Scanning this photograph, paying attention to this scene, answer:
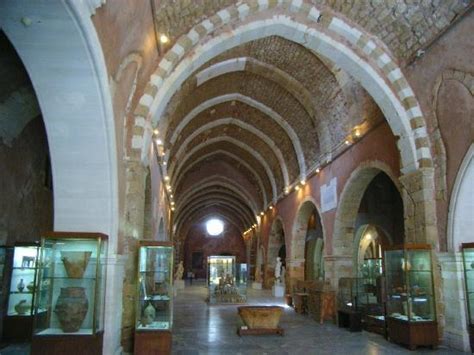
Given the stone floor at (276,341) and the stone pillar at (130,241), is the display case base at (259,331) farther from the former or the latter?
the stone pillar at (130,241)

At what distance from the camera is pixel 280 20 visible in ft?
28.7

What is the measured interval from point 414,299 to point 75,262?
601 cm

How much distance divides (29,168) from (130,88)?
292 centimetres

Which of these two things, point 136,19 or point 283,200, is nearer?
point 136,19

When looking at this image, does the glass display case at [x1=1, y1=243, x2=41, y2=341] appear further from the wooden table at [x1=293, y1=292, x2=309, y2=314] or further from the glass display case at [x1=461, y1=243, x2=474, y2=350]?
the wooden table at [x1=293, y1=292, x2=309, y2=314]

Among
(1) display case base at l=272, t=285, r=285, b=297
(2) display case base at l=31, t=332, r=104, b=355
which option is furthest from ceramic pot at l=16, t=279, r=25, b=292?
(1) display case base at l=272, t=285, r=285, b=297

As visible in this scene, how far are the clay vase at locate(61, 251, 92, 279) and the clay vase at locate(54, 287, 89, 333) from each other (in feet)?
0.61

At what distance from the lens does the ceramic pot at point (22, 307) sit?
7672 millimetres

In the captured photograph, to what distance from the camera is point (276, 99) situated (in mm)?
14461

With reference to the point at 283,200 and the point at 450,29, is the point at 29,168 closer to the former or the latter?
the point at 450,29

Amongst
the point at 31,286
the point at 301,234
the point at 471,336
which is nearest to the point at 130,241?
the point at 31,286

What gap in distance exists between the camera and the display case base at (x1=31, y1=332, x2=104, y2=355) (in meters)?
5.11

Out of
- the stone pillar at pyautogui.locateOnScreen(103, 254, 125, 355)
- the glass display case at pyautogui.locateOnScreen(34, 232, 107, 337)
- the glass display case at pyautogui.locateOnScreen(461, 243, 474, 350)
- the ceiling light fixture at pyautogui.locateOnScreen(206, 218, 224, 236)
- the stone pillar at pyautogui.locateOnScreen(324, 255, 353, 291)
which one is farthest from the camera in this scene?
the ceiling light fixture at pyautogui.locateOnScreen(206, 218, 224, 236)

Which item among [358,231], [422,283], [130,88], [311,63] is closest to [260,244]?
[358,231]
